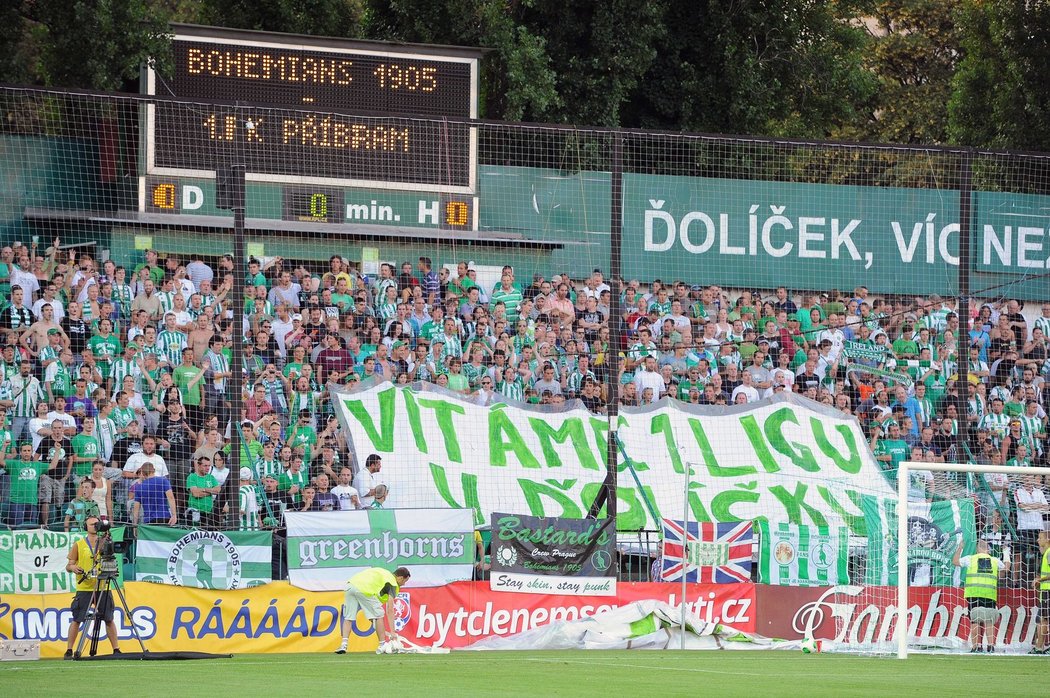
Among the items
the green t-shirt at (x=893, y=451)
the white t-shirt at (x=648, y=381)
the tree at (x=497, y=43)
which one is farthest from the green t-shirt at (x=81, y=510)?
the tree at (x=497, y=43)

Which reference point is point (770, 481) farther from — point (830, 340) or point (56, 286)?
point (56, 286)

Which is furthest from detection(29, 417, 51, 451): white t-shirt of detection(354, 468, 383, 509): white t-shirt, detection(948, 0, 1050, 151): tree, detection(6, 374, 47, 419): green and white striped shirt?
detection(948, 0, 1050, 151): tree

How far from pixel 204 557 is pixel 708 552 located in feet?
19.7

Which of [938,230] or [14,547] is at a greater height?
[938,230]

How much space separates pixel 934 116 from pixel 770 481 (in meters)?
24.2

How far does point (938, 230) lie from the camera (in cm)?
2520

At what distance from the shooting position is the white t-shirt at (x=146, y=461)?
17.9 meters

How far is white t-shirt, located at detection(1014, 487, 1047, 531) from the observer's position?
1841 cm

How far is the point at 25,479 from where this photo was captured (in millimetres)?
17484

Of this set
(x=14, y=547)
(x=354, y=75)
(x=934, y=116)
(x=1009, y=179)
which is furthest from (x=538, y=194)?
(x=934, y=116)

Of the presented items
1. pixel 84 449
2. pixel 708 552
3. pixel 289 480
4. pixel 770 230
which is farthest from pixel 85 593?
pixel 770 230

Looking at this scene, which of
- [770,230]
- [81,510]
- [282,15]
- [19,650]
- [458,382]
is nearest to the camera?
[19,650]

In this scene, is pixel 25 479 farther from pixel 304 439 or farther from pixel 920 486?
pixel 920 486

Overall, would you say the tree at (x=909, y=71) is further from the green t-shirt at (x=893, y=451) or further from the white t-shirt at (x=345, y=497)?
the white t-shirt at (x=345, y=497)
